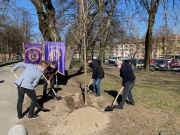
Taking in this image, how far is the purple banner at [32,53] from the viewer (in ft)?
30.7

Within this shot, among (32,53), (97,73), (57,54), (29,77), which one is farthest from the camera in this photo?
(32,53)

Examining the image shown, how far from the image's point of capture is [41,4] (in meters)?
11.2

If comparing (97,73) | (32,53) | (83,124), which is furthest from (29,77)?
(32,53)

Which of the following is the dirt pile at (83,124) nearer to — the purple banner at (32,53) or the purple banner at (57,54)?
the purple banner at (57,54)

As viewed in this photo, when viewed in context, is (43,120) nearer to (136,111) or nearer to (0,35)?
(136,111)

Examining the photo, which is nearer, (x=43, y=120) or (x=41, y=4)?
(x=43, y=120)

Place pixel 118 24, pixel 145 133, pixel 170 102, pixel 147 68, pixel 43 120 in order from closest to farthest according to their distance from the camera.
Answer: pixel 145 133
pixel 43 120
pixel 170 102
pixel 147 68
pixel 118 24

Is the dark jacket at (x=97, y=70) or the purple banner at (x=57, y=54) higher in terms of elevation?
the purple banner at (x=57, y=54)

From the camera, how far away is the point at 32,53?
947cm

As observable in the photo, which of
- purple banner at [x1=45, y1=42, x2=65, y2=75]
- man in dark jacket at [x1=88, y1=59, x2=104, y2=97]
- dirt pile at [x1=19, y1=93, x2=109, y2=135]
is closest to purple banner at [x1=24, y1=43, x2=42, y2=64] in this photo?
purple banner at [x1=45, y1=42, x2=65, y2=75]

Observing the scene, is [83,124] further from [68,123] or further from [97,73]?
A: [97,73]

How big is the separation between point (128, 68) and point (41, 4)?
26.1ft

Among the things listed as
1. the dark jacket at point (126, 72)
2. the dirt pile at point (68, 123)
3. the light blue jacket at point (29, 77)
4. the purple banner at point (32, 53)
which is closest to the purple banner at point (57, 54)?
the purple banner at point (32, 53)

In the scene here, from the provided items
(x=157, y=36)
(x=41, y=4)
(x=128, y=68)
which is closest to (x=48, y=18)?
(x=41, y=4)
